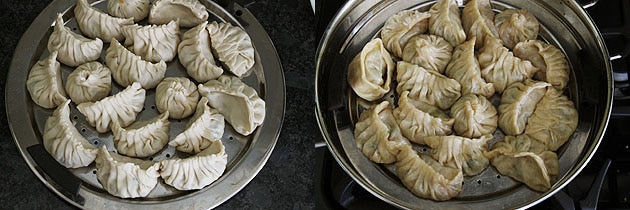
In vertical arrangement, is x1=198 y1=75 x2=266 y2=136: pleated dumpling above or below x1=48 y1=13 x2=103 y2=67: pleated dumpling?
below

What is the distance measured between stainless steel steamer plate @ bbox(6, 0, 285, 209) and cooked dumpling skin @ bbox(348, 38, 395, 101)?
15 centimetres

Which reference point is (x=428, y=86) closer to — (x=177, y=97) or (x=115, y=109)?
(x=177, y=97)

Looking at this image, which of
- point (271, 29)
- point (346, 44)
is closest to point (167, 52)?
point (271, 29)

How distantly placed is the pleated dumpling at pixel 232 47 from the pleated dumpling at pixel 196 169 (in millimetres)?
179

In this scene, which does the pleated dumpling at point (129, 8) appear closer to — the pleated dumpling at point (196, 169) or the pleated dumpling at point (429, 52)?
the pleated dumpling at point (196, 169)

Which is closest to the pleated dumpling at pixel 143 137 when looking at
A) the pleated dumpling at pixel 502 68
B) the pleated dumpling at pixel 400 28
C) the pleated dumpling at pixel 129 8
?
the pleated dumpling at pixel 129 8

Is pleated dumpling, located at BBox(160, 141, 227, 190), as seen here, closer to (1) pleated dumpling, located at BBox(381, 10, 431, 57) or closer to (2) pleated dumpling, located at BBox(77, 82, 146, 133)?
(2) pleated dumpling, located at BBox(77, 82, 146, 133)

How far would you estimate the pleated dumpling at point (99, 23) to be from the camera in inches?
61.7

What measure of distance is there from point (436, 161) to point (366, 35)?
0.33m

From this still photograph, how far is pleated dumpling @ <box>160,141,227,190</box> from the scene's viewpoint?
55.5 inches

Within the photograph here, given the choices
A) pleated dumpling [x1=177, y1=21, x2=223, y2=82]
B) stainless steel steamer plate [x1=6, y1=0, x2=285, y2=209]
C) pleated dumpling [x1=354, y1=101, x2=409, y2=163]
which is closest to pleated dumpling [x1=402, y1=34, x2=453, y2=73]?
pleated dumpling [x1=354, y1=101, x2=409, y2=163]

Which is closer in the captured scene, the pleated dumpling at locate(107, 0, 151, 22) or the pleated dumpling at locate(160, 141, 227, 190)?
the pleated dumpling at locate(160, 141, 227, 190)

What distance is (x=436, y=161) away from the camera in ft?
4.78

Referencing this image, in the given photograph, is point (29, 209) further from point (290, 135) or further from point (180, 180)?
point (290, 135)
